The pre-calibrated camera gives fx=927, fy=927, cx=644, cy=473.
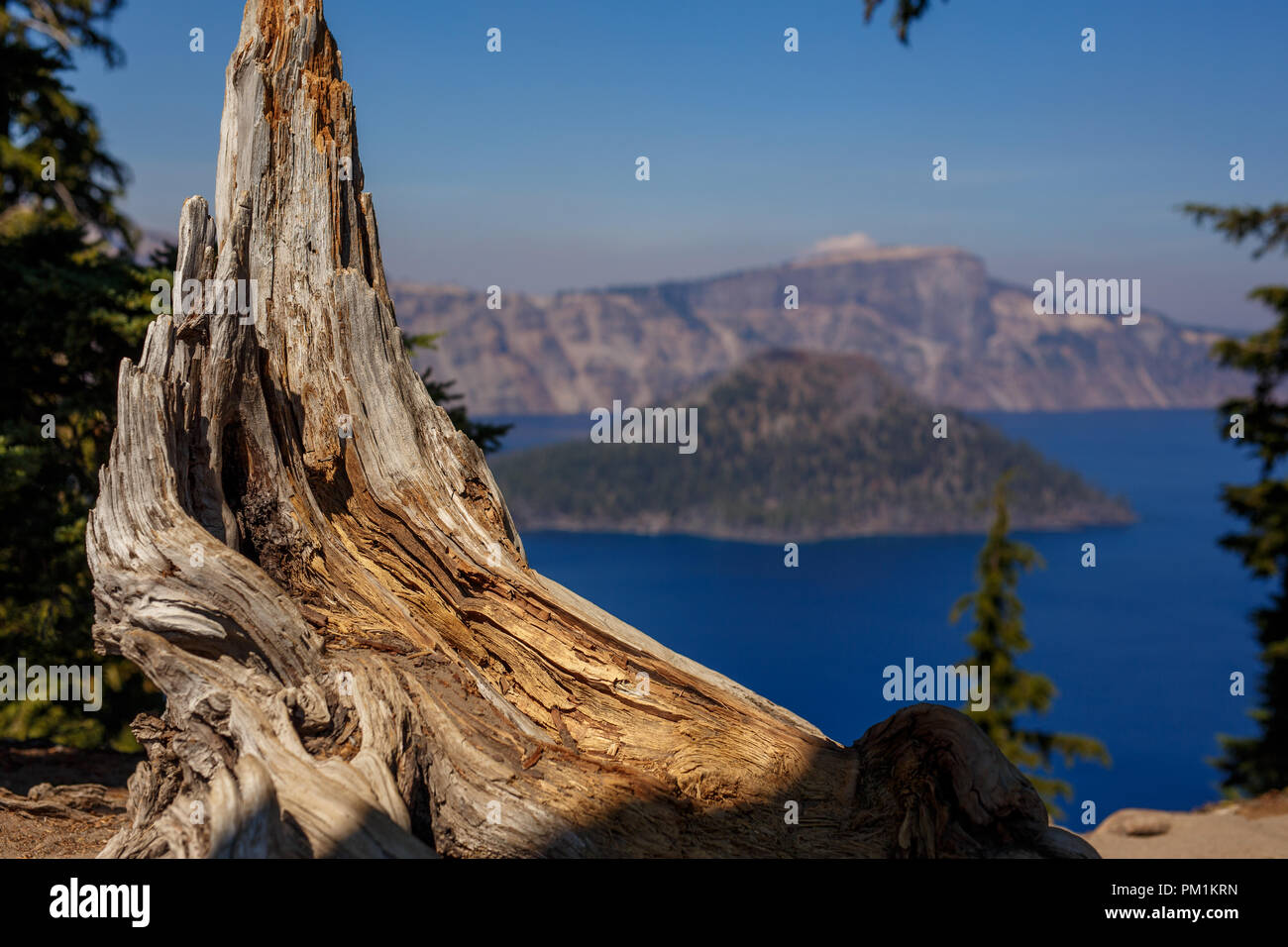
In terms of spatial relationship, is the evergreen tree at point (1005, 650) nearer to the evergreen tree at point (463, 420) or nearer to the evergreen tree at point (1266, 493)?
the evergreen tree at point (1266, 493)

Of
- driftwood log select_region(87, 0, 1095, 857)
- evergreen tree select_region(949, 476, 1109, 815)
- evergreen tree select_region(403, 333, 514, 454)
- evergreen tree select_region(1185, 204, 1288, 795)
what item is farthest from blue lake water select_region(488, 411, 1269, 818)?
driftwood log select_region(87, 0, 1095, 857)

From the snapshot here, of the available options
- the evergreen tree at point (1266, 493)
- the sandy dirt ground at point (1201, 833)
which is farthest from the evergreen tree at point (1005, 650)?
the sandy dirt ground at point (1201, 833)

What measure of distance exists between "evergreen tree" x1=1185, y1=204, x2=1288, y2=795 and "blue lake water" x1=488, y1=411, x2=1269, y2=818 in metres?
41.3

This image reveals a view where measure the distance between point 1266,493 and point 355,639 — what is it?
19.1 m

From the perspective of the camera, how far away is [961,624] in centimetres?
10262

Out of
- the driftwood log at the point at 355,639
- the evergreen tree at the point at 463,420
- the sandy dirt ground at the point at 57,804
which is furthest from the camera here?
the evergreen tree at the point at 463,420

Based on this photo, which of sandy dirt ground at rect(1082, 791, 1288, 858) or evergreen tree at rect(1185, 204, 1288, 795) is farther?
evergreen tree at rect(1185, 204, 1288, 795)

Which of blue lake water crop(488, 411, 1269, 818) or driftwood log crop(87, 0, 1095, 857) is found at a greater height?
driftwood log crop(87, 0, 1095, 857)

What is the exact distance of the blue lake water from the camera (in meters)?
76.4

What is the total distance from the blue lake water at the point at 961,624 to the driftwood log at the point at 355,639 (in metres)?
56.1

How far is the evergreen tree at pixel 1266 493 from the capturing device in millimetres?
18672

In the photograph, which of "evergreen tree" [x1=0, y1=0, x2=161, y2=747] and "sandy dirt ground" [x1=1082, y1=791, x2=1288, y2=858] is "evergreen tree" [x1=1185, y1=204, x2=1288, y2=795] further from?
"evergreen tree" [x1=0, y1=0, x2=161, y2=747]

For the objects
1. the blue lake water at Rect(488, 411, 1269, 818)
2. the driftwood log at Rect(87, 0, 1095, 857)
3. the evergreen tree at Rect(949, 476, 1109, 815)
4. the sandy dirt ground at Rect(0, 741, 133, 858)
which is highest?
the driftwood log at Rect(87, 0, 1095, 857)
